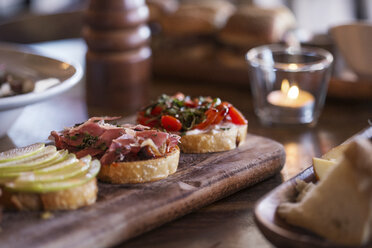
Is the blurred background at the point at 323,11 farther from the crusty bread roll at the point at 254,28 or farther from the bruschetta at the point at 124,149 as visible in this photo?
the bruschetta at the point at 124,149

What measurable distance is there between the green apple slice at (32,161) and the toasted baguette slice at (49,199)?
114 mm

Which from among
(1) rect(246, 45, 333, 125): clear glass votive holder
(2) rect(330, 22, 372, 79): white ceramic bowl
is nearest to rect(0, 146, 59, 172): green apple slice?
(1) rect(246, 45, 333, 125): clear glass votive holder

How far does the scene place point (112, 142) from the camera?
1.97 meters

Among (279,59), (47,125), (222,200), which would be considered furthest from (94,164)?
(279,59)

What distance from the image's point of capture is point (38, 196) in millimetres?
1697

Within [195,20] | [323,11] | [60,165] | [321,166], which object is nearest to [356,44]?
[195,20]

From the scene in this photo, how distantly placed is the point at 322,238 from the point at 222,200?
55cm

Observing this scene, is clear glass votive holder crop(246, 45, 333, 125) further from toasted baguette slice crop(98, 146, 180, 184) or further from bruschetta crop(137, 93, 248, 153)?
toasted baguette slice crop(98, 146, 180, 184)

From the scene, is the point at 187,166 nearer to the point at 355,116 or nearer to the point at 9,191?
the point at 9,191

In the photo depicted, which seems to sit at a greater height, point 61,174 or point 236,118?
point 61,174

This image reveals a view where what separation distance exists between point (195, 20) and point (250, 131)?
4.16 ft

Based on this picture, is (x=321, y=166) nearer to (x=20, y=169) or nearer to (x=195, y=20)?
(x=20, y=169)

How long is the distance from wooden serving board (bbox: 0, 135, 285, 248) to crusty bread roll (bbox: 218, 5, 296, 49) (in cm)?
151

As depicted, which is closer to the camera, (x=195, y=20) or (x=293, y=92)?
(x=293, y=92)
